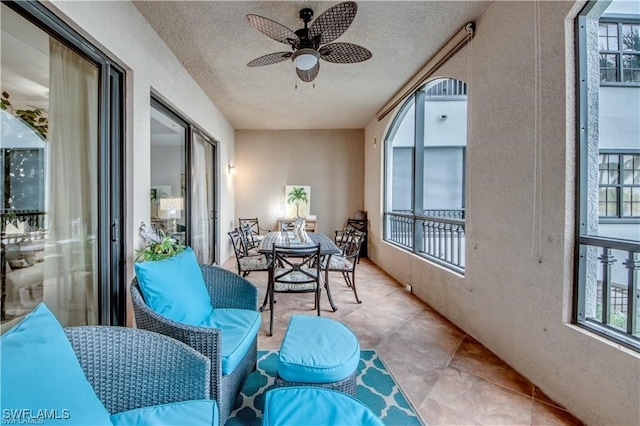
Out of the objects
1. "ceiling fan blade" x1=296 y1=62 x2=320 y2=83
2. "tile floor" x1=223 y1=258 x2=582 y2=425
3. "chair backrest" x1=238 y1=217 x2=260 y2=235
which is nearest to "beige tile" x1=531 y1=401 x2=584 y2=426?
"tile floor" x1=223 y1=258 x2=582 y2=425

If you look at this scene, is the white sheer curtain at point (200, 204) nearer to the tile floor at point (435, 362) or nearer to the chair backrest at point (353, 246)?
the tile floor at point (435, 362)

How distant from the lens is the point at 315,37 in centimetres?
227

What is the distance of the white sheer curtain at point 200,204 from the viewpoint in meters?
3.90

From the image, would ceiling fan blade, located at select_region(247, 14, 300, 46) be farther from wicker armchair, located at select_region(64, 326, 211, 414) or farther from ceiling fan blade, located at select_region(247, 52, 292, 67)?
wicker armchair, located at select_region(64, 326, 211, 414)

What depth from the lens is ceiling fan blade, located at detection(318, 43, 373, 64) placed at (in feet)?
7.58

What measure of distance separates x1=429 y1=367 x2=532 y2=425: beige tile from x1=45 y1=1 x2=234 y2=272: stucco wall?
2.49 metres

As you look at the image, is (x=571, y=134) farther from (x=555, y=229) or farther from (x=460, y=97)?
(x=460, y=97)

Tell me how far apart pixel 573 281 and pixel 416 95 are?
9.42ft

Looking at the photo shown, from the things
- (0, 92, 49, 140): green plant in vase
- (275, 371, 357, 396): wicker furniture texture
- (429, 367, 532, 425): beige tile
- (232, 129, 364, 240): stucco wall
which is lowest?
(429, 367, 532, 425): beige tile

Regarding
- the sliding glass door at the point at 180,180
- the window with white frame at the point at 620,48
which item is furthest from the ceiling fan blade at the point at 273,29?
the window with white frame at the point at 620,48

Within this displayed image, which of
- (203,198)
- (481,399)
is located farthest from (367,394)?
(203,198)

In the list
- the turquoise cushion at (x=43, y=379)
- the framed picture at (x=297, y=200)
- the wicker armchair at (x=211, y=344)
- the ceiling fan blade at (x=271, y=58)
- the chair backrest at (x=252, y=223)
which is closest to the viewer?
the turquoise cushion at (x=43, y=379)

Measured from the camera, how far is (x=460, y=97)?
20.3 ft

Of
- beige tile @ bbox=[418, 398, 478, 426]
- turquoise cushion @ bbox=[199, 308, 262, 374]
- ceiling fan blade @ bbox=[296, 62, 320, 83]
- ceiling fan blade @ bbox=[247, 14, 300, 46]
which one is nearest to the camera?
turquoise cushion @ bbox=[199, 308, 262, 374]
